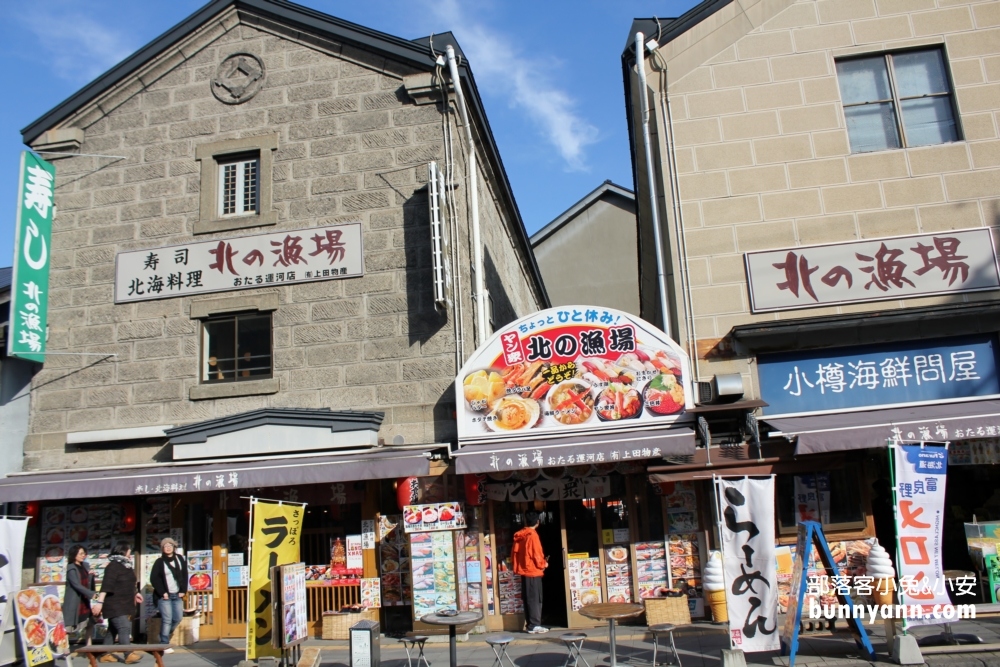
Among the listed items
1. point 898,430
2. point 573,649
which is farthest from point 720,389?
point 573,649

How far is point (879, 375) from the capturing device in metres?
12.7

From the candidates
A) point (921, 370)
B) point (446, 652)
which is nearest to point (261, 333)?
Answer: point (446, 652)

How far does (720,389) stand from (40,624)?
9744 millimetres

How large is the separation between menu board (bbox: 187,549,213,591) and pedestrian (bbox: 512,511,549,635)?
17.1 feet

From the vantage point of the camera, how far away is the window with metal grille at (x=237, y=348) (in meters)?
14.1

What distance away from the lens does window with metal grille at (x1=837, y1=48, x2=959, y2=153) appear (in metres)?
13.5

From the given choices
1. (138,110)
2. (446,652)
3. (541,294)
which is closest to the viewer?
(446,652)

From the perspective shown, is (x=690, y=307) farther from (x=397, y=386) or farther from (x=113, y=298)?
(x=113, y=298)

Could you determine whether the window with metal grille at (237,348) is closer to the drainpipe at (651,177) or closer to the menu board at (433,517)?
the menu board at (433,517)

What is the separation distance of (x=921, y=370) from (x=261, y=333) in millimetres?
10766

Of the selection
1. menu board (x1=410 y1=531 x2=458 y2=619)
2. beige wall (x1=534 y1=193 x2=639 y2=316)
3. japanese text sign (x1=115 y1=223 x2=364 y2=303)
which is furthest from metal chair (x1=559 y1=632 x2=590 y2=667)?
beige wall (x1=534 y1=193 x2=639 y2=316)

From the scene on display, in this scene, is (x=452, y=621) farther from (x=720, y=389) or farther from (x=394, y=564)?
(x=720, y=389)

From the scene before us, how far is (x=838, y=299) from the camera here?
12867 millimetres

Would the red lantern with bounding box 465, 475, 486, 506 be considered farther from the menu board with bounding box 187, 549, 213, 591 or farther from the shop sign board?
the shop sign board
